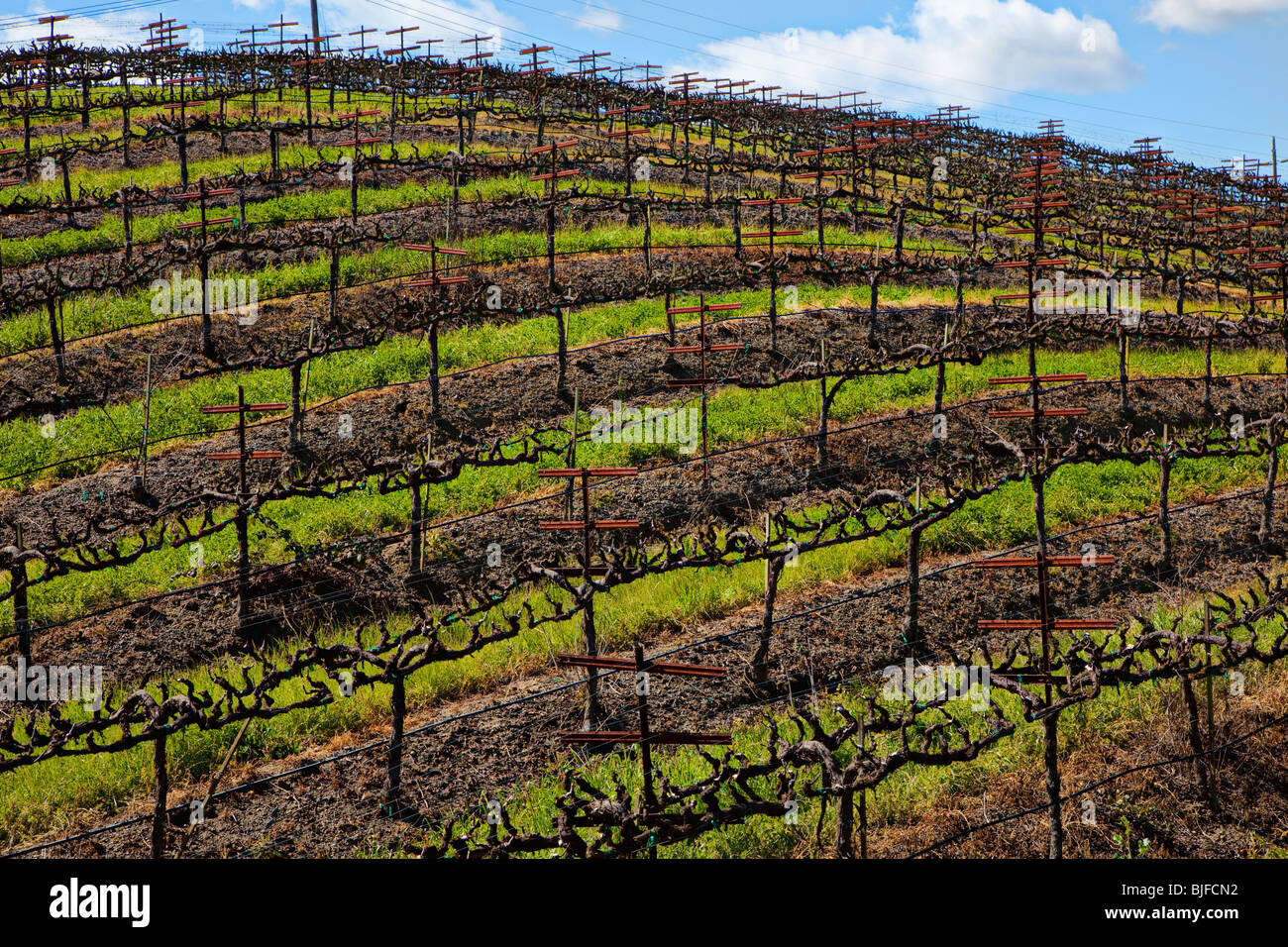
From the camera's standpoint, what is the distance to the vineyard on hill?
774cm

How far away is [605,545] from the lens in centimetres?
1293

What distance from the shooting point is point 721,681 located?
10.3 metres

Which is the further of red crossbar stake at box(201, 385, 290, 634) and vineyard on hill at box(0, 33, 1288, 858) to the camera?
red crossbar stake at box(201, 385, 290, 634)

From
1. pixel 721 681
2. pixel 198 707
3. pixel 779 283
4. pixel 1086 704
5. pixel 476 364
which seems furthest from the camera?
pixel 779 283

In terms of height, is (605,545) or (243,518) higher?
(243,518)

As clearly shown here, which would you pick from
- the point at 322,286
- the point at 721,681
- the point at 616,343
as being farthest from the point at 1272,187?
the point at 721,681

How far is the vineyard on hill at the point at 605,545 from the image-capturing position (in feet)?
25.4

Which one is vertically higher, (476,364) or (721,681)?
(476,364)

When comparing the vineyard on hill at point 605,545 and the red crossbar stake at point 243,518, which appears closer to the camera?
the vineyard on hill at point 605,545

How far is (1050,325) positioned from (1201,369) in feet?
16.3

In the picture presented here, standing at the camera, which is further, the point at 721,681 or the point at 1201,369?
the point at 1201,369

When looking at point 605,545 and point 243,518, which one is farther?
point 605,545

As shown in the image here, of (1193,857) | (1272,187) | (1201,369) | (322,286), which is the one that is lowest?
(1193,857)

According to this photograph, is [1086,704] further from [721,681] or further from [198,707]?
[198,707]
